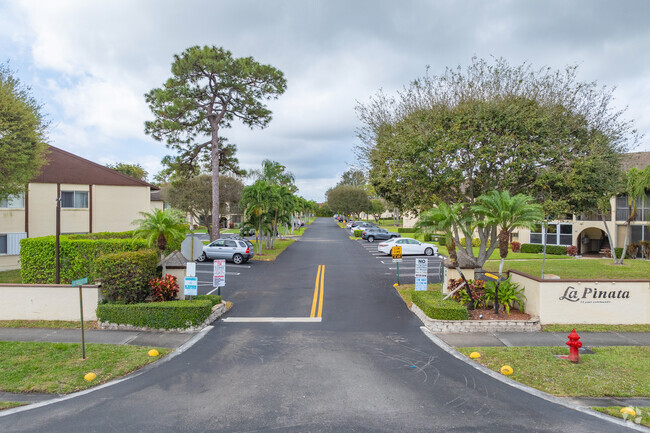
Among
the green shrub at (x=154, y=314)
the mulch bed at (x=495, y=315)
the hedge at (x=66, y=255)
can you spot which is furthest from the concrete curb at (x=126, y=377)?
the mulch bed at (x=495, y=315)

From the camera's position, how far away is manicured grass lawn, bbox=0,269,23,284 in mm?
17500

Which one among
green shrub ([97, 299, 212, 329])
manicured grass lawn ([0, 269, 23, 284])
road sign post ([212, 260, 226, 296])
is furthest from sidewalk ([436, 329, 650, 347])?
manicured grass lawn ([0, 269, 23, 284])

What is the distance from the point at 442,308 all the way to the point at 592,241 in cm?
3032

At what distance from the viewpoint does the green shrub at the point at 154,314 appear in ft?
35.0

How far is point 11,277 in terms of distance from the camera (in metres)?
18.9

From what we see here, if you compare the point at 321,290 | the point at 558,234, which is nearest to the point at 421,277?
the point at 321,290

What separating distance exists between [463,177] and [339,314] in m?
7.18

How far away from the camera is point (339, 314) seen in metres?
12.5

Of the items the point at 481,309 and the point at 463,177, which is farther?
the point at 463,177

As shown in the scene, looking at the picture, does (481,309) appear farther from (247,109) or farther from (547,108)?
(247,109)

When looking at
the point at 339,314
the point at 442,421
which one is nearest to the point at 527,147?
the point at 339,314

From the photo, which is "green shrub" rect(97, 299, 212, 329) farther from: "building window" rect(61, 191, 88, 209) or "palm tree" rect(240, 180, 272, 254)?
"building window" rect(61, 191, 88, 209)

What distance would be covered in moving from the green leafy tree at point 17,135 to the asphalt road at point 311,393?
13288mm

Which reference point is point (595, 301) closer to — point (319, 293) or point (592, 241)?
point (319, 293)
